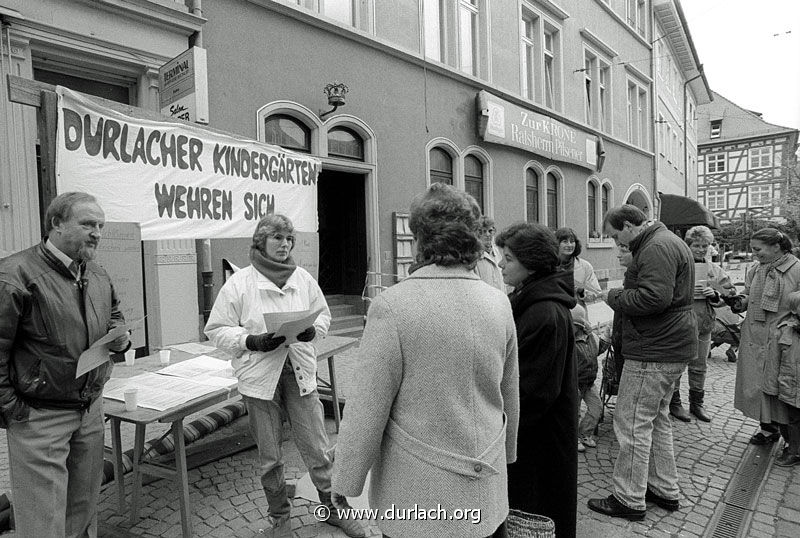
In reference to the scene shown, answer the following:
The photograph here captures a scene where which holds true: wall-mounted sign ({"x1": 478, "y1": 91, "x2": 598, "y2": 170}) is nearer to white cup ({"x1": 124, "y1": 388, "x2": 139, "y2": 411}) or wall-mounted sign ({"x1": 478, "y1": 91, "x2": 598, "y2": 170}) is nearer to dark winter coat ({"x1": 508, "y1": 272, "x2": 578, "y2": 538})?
dark winter coat ({"x1": 508, "y1": 272, "x2": 578, "y2": 538})

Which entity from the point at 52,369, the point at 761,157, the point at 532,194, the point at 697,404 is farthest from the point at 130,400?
the point at 761,157

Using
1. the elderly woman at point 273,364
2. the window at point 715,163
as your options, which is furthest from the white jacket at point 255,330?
the window at point 715,163

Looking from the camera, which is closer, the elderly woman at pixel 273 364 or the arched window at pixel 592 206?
the elderly woman at pixel 273 364

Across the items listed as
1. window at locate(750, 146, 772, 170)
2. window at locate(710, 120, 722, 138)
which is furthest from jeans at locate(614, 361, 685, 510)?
window at locate(710, 120, 722, 138)

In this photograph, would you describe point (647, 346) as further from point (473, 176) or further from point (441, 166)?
point (473, 176)

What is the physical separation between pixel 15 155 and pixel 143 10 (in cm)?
224

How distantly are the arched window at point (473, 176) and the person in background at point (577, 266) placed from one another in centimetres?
674

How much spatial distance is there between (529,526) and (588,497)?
5.29 feet

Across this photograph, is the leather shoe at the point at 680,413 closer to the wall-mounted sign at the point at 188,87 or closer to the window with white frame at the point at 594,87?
the wall-mounted sign at the point at 188,87

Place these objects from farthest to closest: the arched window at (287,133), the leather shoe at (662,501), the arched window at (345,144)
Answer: the arched window at (345,144) < the arched window at (287,133) < the leather shoe at (662,501)

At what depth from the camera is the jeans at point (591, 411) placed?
432 cm

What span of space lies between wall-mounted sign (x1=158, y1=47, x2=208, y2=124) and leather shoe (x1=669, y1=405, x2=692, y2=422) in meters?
5.51

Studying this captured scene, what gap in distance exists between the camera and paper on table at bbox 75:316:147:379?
2.23m

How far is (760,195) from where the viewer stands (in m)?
57.3
